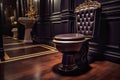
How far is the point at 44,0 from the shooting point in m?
3.74

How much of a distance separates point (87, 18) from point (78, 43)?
70 cm

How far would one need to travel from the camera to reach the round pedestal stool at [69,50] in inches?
58.5

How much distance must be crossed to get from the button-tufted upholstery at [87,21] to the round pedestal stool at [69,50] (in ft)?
1.42

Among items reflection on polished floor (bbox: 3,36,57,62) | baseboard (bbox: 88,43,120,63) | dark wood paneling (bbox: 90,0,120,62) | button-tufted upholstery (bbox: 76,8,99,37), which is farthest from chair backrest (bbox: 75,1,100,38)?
reflection on polished floor (bbox: 3,36,57,62)

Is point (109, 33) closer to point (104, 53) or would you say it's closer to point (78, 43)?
point (104, 53)

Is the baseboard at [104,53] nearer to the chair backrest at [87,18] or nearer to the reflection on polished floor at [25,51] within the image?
the chair backrest at [87,18]

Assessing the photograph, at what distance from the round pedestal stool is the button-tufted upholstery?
0.43 m

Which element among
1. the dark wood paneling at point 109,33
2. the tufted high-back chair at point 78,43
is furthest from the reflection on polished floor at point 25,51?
the dark wood paneling at point 109,33

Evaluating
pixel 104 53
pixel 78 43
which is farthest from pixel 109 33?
pixel 78 43

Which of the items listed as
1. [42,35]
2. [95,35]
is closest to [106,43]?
[95,35]

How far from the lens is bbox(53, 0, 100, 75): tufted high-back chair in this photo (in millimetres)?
1511

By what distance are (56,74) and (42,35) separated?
2.50 metres

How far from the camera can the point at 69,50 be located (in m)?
1.54

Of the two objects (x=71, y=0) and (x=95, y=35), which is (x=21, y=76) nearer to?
(x=95, y=35)
